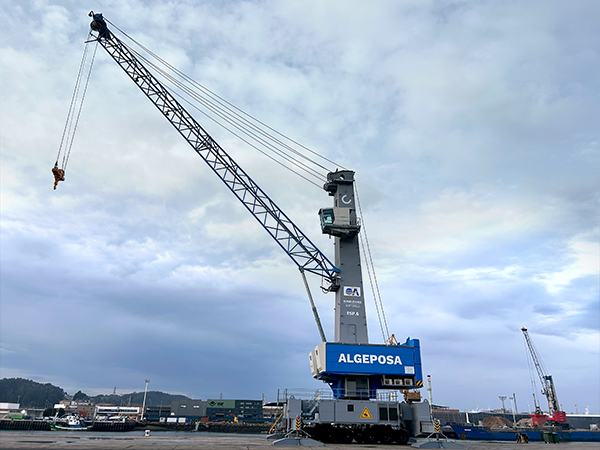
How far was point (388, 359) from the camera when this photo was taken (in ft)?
123

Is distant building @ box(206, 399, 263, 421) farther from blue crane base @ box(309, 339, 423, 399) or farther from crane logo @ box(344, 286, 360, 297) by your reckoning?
blue crane base @ box(309, 339, 423, 399)

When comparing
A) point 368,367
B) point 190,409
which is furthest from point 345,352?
point 190,409

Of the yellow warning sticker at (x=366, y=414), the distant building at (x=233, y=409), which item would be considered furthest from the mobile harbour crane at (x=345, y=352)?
the distant building at (x=233, y=409)

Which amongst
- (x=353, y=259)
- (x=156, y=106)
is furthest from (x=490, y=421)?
(x=156, y=106)

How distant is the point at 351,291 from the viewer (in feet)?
141

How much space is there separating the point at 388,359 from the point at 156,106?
39.8 m

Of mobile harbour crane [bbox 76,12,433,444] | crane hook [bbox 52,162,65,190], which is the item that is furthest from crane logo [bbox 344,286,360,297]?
crane hook [bbox 52,162,65,190]

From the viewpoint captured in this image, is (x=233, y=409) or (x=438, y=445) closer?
(x=438, y=445)


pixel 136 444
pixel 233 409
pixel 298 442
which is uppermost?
pixel 136 444

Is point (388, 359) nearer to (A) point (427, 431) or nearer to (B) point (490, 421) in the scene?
(A) point (427, 431)

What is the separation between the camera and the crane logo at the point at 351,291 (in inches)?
1683

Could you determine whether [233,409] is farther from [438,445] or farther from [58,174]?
[438,445]

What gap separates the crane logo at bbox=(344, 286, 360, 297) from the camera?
4275cm

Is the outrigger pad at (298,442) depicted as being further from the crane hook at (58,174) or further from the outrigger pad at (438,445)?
the crane hook at (58,174)
